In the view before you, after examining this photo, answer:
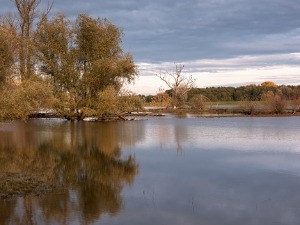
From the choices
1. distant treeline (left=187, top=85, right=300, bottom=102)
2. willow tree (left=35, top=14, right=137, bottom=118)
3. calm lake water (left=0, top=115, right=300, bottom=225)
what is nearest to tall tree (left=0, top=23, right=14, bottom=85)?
calm lake water (left=0, top=115, right=300, bottom=225)

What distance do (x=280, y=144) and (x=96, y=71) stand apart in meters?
25.9

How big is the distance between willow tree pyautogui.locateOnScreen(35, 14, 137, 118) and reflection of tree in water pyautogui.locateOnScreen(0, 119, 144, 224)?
712 inches

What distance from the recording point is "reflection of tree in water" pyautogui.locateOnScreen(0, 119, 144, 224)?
35.1 ft

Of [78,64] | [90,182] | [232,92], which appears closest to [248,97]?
[232,92]

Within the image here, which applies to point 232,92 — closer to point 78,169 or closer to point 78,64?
point 78,64

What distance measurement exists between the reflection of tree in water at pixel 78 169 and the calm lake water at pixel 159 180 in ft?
0.08

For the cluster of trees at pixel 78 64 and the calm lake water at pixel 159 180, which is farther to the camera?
the cluster of trees at pixel 78 64

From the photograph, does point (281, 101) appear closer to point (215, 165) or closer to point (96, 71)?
point (96, 71)

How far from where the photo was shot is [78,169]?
16047 millimetres

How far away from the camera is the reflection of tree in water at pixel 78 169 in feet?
35.1

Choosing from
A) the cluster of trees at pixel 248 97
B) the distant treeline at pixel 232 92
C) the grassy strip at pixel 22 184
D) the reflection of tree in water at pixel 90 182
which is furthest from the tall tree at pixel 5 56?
the distant treeline at pixel 232 92

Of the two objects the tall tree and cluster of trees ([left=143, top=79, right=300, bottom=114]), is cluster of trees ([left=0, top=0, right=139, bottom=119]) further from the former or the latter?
the tall tree

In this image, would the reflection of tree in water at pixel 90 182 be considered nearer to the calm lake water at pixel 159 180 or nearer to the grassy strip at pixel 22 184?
the calm lake water at pixel 159 180

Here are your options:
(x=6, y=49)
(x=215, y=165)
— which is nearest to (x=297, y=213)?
(x=215, y=165)
